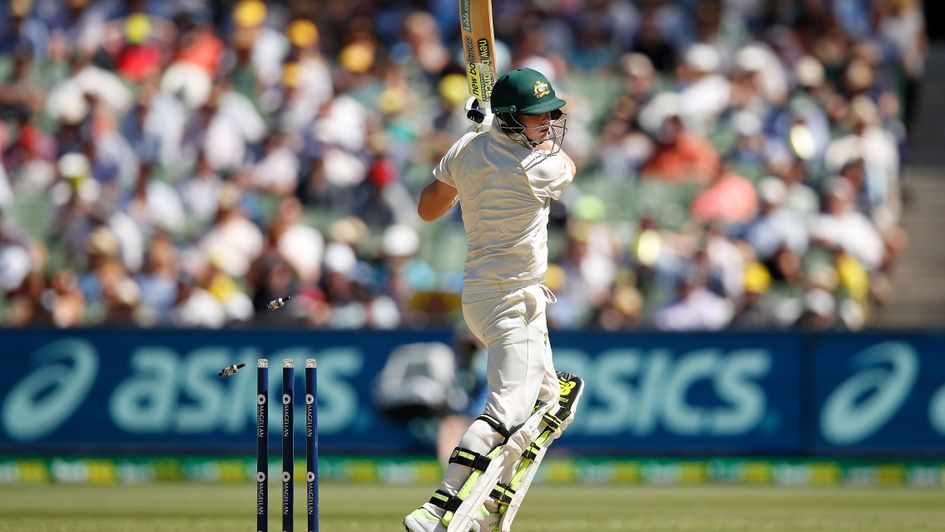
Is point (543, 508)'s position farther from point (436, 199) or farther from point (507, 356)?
point (436, 199)

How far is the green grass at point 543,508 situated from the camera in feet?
28.5

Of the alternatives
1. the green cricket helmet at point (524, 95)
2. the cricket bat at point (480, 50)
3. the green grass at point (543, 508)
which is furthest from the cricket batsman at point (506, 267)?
the green grass at point (543, 508)

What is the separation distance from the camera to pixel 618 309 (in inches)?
527

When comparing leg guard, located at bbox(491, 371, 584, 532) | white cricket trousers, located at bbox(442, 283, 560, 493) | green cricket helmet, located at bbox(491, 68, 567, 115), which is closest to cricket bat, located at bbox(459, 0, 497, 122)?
green cricket helmet, located at bbox(491, 68, 567, 115)

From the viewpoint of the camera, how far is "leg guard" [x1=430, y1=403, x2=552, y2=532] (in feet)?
20.1

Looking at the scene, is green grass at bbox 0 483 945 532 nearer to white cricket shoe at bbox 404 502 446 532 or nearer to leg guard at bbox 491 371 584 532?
leg guard at bbox 491 371 584 532

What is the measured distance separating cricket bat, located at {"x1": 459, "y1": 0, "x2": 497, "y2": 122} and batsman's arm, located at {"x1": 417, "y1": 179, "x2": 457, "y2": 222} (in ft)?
1.83

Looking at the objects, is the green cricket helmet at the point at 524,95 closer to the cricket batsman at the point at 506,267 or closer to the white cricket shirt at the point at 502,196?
the cricket batsman at the point at 506,267

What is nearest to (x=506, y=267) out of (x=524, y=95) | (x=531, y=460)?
(x=524, y=95)

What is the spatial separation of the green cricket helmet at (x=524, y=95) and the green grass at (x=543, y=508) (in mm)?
2847

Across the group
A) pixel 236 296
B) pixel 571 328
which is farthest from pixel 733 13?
pixel 236 296

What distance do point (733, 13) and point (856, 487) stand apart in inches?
226

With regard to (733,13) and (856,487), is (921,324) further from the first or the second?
(733,13)

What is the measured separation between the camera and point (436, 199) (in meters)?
6.47
